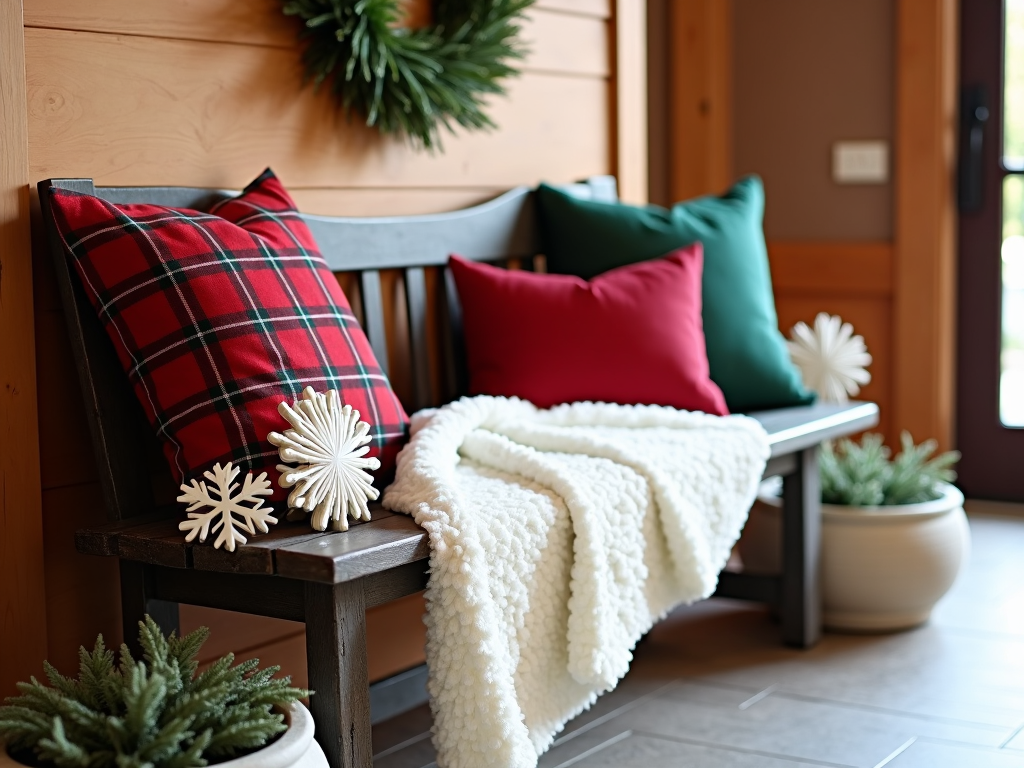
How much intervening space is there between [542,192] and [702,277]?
37 cm

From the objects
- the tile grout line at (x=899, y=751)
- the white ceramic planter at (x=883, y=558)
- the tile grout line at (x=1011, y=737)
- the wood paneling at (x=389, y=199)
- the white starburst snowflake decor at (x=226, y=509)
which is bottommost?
the tile grout line at (x=1011, y=737)

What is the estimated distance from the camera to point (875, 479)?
8.82ft

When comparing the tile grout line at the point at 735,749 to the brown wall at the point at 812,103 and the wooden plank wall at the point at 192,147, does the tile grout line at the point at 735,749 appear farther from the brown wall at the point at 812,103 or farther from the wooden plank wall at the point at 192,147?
the brown wall at the point at 812,103

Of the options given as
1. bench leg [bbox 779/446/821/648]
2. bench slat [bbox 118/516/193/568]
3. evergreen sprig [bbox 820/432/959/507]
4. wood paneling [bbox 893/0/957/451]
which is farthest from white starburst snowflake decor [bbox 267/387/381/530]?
wood paneling [bbox 893/0/957/451]

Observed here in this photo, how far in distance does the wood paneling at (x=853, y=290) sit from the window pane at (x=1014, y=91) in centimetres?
45

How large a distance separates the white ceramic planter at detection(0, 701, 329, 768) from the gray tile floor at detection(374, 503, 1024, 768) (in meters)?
0.64

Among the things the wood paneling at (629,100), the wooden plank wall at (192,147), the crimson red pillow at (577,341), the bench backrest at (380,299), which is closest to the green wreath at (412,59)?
the wooden plank wall at (192,147)

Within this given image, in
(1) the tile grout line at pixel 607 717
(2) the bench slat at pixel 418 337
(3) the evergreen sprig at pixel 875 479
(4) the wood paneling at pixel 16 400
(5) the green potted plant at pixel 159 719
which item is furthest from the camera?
(3) the evergreen sprig at pixel 875 479

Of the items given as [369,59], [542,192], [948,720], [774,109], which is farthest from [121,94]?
[774,109]

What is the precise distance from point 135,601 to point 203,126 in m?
0.73

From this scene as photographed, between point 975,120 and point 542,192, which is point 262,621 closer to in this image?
point 542,192

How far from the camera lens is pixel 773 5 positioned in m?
3.97

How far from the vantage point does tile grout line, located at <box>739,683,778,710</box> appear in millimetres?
2219

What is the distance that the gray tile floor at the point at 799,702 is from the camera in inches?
78.6
